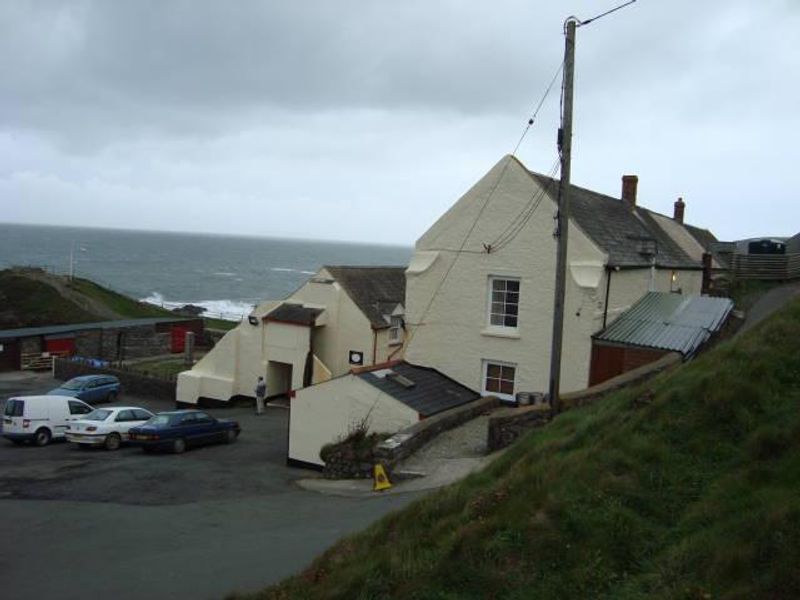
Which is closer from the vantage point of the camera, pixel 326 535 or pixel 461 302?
pixel 326 535

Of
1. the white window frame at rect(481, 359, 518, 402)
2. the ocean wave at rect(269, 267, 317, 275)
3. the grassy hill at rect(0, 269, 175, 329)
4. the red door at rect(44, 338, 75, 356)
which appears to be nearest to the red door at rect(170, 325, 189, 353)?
the red door at rect(44, 338, 75, 356)

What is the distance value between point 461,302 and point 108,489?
1105cm

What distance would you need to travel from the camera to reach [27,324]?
171 feet

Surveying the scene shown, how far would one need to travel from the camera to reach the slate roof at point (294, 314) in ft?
97.5

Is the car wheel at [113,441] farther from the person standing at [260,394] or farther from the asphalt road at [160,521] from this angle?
the person standing at [260,394]

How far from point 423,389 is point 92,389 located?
18.4 metres

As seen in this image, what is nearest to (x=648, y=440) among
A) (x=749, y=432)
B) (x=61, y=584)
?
(x=749, y=432)

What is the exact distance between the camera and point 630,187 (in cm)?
2850

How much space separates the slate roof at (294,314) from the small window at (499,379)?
10143mm

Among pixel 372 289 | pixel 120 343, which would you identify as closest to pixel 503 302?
pixel 372 289

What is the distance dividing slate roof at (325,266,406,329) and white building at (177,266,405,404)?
5 cm

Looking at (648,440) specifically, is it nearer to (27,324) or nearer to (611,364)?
(611,364)

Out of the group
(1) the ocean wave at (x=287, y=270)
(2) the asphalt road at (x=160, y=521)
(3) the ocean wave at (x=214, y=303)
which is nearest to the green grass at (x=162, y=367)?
(2) the asphalt road at (x=160, y=521)

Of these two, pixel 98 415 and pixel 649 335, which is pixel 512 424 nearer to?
pixel 649 335
